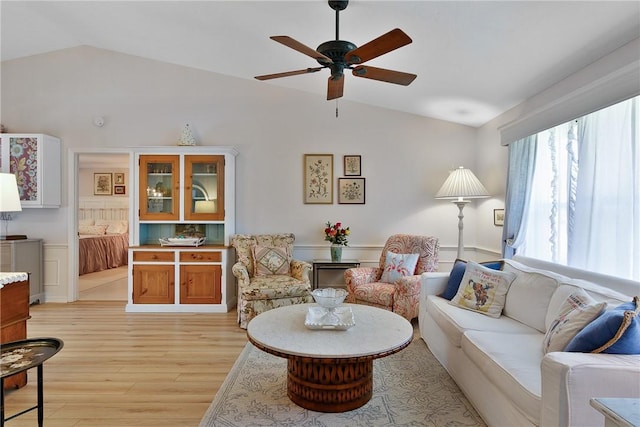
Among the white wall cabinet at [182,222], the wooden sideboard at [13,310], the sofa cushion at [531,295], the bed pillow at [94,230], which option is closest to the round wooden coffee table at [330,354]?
the sofa cushion at [531,295]

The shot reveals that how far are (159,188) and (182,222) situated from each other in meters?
0.54

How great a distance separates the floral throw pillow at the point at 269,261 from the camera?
4.19 m

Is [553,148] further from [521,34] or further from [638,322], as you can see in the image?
[638,322]

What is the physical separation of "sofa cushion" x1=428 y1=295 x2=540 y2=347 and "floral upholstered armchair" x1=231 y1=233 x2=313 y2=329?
1529 mm

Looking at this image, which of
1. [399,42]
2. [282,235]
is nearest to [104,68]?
[282,235]

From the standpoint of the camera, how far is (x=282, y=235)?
452 cm

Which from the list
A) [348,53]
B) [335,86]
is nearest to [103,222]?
[335,86]

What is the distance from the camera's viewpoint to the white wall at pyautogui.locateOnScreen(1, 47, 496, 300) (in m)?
4.70

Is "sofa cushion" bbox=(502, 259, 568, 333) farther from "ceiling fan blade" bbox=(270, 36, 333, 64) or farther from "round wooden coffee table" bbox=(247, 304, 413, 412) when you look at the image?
"ceiling fan blade" bbox=(270, 36, 333, 64)

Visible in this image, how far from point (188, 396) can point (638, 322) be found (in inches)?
100

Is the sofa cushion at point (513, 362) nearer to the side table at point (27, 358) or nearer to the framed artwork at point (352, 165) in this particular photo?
the side table at point (27, 358)

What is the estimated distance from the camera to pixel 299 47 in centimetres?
214

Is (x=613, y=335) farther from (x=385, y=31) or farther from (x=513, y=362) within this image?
(x=385, y=31)

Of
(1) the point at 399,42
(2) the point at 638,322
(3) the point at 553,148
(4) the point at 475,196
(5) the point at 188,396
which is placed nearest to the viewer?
(2) the point at 638,322
